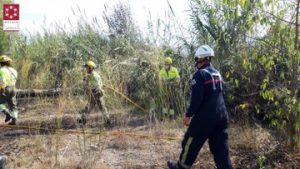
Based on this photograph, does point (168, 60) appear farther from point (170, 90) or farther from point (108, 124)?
→ point (108, 124)

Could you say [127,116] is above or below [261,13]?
below

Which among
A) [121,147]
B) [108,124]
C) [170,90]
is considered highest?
[170,90]

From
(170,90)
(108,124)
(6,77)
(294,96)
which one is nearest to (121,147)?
(108,124)

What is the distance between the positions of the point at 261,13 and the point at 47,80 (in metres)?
7.28

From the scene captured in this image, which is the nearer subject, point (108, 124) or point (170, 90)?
point (108, 124)

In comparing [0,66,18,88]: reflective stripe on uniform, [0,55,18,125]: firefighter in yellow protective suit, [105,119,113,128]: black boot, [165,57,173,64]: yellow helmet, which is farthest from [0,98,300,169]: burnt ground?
[165,57,173,64]: yellow helmet

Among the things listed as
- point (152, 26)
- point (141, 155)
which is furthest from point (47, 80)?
point (141, 155)

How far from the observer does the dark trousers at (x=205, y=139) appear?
218 inches

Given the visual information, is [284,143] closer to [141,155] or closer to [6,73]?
[141,155]

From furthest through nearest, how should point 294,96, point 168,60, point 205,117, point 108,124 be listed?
point 168,60, point 108,124, point 294,96, point 205,117

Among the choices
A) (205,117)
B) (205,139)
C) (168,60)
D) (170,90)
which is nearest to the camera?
(205,117)

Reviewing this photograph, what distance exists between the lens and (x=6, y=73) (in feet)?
34.0

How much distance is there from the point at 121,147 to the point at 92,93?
1097mm

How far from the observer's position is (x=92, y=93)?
7688 mm
